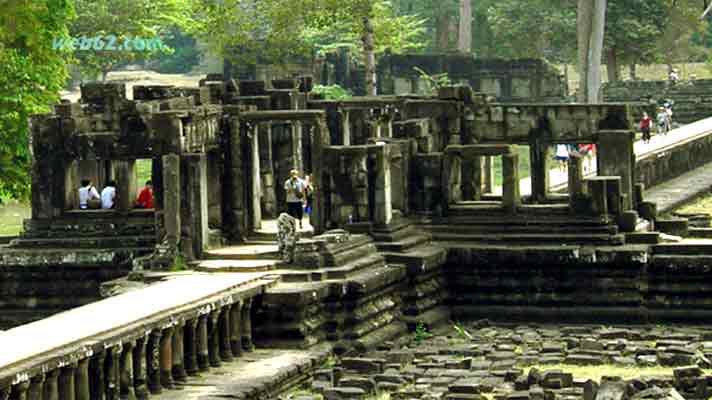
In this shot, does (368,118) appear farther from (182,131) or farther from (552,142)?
(182,131)

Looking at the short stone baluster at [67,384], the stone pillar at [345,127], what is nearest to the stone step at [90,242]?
the stone pillar at [345,127]

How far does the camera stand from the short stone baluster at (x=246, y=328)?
35.7 m

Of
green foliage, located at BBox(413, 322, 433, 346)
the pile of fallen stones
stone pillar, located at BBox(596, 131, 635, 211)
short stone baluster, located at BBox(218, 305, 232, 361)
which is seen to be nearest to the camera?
the pile of fallen stones

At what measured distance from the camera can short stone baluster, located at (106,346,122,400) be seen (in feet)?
101

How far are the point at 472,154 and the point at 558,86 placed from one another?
31905mm

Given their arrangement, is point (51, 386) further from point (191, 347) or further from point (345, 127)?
point (345, 127)

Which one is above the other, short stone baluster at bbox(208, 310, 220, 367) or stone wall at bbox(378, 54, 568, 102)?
stone wall at bbox(378, 54, 568, 102)

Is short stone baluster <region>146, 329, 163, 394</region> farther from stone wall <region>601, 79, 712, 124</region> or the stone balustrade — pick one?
stone wall <region>601, 79, 712, 124</region>

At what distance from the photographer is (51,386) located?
2914 cm

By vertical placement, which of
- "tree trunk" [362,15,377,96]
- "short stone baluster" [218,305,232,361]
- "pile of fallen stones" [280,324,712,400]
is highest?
"tree trunk" [362,15,377,96]

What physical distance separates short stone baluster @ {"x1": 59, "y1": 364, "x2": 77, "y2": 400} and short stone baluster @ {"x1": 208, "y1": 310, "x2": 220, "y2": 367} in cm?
477

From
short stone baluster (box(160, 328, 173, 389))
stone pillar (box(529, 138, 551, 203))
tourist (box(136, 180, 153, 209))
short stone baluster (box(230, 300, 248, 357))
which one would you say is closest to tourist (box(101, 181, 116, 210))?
tourist (box(136, 180, 153, 209))

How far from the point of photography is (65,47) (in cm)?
5478

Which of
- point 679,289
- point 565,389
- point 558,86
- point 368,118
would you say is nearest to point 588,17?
point 558,86
